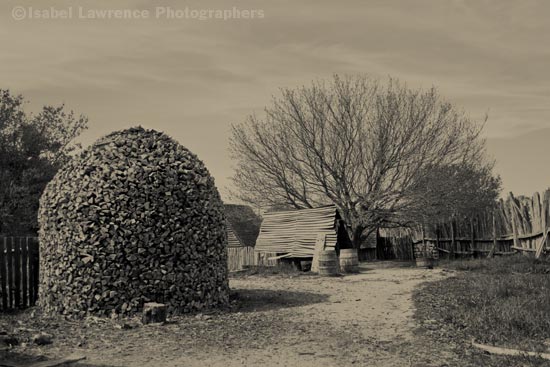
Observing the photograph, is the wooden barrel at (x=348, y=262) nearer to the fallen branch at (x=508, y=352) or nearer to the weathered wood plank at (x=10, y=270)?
the weathered wood plank at (x=10, y=270)

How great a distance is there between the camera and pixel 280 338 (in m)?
7.96

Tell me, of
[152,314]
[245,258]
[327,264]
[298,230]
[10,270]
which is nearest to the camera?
[152,314]

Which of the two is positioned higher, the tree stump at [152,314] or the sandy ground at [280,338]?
the tree stump at [152,314]

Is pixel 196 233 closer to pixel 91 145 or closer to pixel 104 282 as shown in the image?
pixel 104 282

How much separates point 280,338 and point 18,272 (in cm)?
652

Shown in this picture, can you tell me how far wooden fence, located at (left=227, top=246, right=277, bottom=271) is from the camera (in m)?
22.5

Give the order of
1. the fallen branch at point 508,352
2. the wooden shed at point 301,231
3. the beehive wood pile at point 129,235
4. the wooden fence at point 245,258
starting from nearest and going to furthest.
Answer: the fallen branch at point 508,352, the beehive wood pile at point 129,235, the wooden shed at point 301,231, the wooden fence at point 245,258

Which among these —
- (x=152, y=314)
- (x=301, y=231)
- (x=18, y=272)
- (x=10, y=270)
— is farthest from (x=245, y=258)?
(x=152, y=314)

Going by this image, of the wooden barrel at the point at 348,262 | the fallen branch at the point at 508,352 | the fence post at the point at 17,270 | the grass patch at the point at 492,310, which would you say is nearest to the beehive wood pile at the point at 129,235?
the fence post at the point at 17,270

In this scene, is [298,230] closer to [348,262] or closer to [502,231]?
[348,262]

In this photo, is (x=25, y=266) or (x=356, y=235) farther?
(x=356, y=235)

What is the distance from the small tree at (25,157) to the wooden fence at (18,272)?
444 inches

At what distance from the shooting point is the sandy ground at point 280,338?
6738 mm

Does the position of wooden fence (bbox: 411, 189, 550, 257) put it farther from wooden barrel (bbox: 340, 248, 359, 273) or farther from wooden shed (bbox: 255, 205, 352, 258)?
wooden barrel (bbox: 340, 248, 359, 273)
